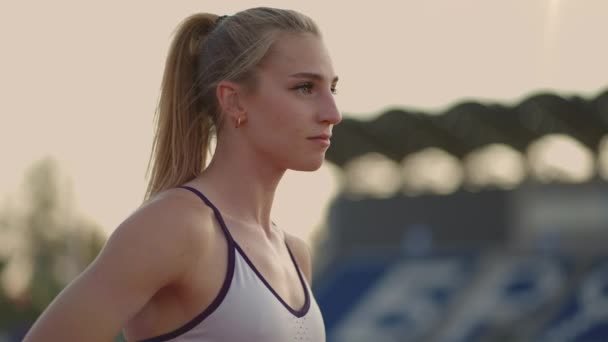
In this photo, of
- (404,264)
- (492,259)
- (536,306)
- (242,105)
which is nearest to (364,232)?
(404,264)

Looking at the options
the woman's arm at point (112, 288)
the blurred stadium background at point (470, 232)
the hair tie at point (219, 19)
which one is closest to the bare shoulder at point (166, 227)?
the woman's arm at point (112, 288)

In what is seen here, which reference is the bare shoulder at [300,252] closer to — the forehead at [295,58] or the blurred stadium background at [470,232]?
the forehead at [295,58]

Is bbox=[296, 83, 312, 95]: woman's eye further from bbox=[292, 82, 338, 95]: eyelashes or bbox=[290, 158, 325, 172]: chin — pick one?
bbox=[290, 158, 325, 172]: chin

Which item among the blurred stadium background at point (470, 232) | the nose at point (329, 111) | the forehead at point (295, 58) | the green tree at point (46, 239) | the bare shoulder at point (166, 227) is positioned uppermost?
the forehead at point (295, 58)

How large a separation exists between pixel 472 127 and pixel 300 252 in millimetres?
39283

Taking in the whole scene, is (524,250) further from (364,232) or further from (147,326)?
(147,326)

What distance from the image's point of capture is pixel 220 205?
11.5 ft

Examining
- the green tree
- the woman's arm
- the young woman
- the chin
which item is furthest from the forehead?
the green tree

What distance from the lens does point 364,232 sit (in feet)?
147

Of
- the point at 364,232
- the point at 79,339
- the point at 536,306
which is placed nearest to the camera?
the point at 79,339

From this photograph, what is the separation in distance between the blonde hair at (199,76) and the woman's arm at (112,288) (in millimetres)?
460

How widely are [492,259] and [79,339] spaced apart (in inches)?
1559

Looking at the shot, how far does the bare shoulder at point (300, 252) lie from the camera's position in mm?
3965

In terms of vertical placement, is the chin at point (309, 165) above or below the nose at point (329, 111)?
below
